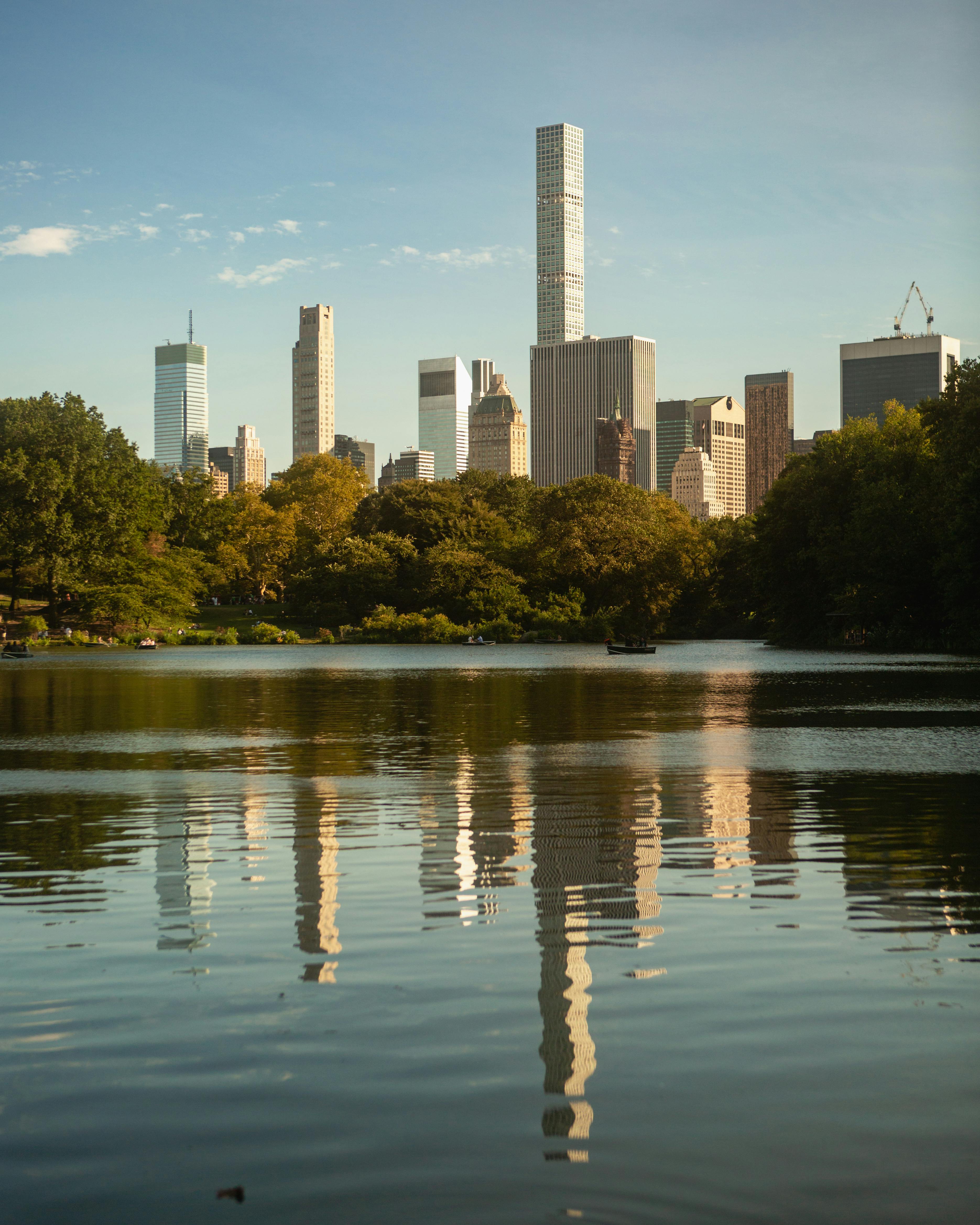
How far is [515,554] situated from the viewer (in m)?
123

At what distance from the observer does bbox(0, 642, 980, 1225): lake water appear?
16.1 ft

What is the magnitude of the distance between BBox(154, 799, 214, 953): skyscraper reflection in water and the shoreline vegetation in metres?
64.7

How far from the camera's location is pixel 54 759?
74.0ft

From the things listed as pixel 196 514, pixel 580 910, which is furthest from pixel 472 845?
pixel 196 514

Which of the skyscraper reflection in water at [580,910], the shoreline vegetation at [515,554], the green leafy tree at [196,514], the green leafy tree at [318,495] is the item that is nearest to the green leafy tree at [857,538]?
the shoreline vegetation at [515,554]

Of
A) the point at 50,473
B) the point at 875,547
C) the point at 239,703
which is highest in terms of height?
the point at 50,473

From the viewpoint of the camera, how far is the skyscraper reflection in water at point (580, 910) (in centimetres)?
590

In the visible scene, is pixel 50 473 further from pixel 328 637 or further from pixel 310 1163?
pixel 310 1163

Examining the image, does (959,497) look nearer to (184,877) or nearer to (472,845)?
(472,845)

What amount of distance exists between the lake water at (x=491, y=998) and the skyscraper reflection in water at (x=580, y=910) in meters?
0.04

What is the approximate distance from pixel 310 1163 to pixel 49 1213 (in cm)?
102

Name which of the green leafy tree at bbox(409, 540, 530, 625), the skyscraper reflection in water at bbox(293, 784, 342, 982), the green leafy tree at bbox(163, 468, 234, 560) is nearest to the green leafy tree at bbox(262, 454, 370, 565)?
the green leafy tree at bbox(163, 468, 234, 560)

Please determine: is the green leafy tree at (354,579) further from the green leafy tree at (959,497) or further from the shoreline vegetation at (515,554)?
the green leafy tree at (959,497)

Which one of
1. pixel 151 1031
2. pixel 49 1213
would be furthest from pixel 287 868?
pixel 49 1213
